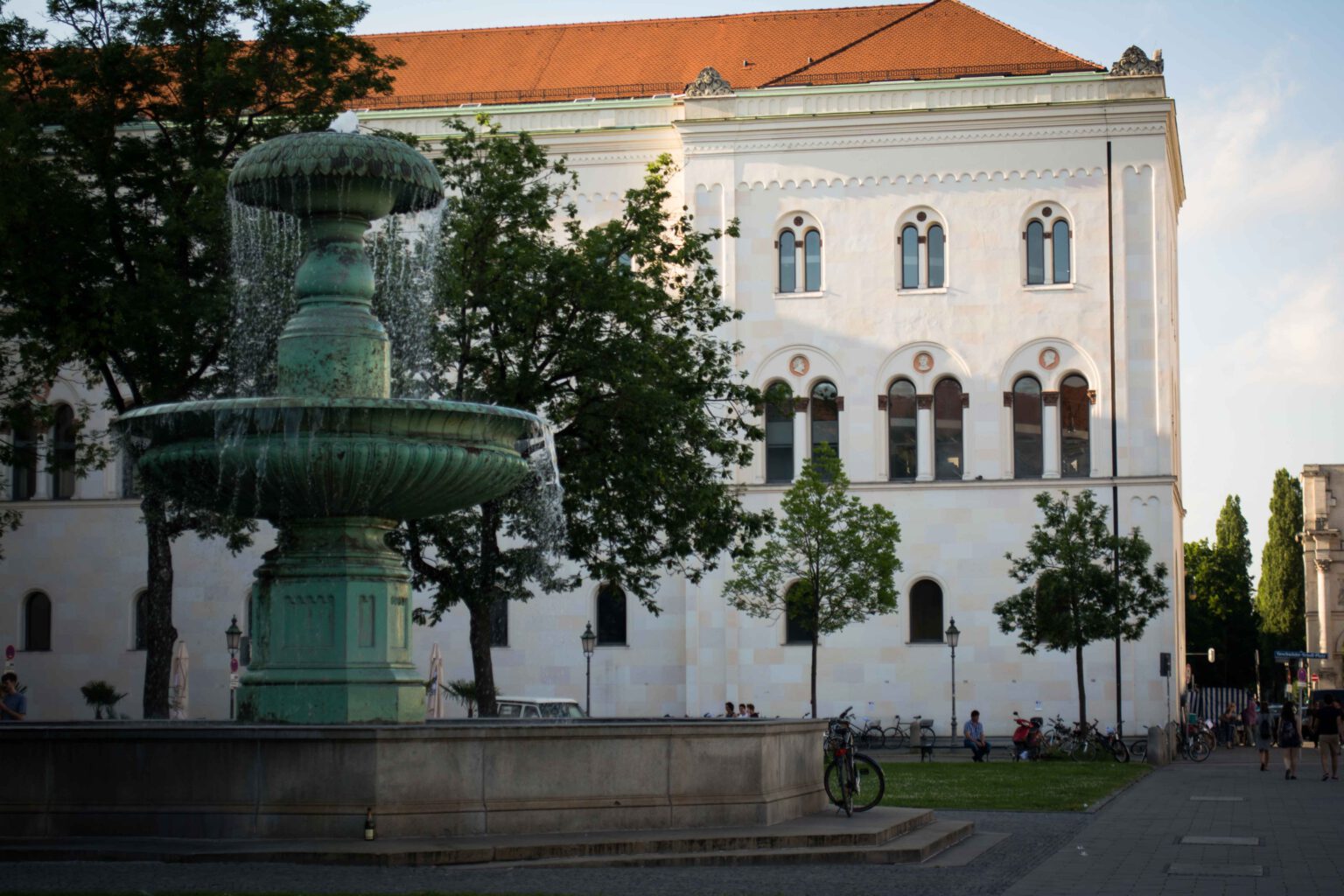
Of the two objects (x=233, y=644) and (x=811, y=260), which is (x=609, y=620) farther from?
(x=811, y=260)

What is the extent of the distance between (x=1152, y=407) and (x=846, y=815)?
33.3m

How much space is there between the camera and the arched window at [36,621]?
53.4 meters

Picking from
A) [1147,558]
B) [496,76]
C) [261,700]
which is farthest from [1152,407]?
[261,700]

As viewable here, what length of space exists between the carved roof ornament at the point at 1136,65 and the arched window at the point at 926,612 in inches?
552

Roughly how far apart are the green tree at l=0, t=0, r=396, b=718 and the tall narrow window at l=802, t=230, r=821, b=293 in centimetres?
2156

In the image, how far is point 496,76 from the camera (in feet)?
181

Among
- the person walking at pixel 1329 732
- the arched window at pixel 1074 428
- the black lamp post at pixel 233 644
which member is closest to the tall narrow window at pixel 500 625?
the black lamp post at pixel 233 644

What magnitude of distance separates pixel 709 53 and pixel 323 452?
42.2 m

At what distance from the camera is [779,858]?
14.6 metres

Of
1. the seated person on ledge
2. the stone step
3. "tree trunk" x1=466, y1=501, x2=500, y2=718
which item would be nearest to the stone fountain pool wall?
the stone step

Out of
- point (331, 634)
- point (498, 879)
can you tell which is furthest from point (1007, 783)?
point (498, 879)

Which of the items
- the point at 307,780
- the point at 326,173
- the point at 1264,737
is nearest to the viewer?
the point at 307,780

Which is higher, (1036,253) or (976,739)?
(1036,253)

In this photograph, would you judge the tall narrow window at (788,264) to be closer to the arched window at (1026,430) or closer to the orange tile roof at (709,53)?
the orange tile roof at (709,53)
